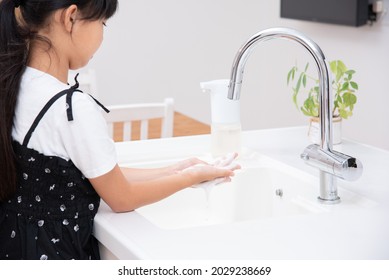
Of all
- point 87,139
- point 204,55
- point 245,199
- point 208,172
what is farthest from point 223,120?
point 204,55

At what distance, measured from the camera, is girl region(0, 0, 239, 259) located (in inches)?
55.1

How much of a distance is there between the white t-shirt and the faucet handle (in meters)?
0.38

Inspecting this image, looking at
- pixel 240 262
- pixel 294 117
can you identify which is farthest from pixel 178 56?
pixel 240 262

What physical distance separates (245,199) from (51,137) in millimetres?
570

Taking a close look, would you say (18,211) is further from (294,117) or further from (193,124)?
(193,124)

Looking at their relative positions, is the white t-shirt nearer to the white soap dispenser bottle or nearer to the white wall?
the white soap dispenser bottle

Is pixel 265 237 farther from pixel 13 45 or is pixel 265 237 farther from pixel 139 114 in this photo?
pixel 139 114

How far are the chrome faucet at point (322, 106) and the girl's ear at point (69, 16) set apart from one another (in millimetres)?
306

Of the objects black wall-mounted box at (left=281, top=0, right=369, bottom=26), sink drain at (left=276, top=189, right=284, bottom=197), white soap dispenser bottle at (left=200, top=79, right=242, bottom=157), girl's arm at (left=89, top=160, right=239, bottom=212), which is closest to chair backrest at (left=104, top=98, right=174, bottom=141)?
white soap dispenser bottle at (left=200, top=79, right=242, bottom=157)

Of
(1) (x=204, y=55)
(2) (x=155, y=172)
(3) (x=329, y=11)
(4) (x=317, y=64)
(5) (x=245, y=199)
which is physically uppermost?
(4) (x=317, y=64)

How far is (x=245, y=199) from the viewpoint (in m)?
1.82

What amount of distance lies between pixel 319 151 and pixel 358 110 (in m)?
2.35

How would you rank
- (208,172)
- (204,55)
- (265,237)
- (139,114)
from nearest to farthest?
(265,237)
(208,172)
(139,114)
(204,55)

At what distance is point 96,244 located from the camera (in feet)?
4.89
